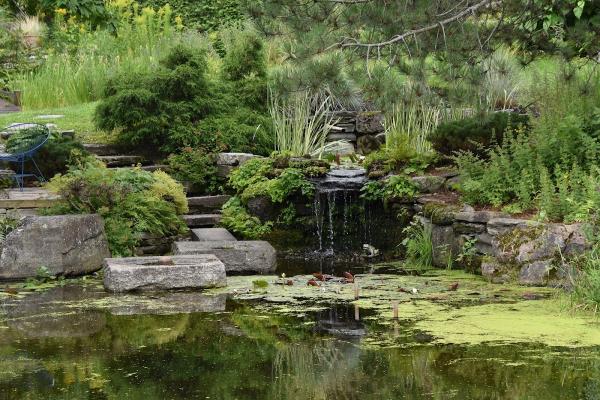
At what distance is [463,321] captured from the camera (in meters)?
7.72

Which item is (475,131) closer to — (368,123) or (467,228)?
(467,228)

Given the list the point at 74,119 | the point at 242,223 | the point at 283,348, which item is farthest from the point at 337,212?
the point at 283,348

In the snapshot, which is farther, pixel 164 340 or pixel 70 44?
pixel 70 44

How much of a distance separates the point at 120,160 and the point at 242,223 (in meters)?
2.17

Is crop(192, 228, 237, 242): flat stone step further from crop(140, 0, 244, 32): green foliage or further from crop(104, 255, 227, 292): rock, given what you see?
crop(140, 0, 244, 32): green foliage

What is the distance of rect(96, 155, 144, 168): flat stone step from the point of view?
13359 millimetres

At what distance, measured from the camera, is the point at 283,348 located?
7074mm

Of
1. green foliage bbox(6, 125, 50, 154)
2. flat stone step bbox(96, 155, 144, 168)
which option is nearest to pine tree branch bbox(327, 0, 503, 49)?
green foliage bbox(6, 125, 50, 154)

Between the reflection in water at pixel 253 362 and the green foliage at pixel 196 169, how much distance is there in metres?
4.87

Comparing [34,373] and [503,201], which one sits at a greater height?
[503,201]

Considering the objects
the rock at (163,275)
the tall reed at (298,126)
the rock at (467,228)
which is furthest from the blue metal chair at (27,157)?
the rock at (467,228)

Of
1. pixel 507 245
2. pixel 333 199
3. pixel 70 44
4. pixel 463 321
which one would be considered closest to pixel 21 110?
pixel 70 44

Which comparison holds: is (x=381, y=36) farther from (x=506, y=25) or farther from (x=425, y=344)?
(x=425, y=344)

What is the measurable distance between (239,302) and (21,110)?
8754 mm
